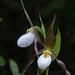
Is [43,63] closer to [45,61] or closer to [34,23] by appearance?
[45,61]

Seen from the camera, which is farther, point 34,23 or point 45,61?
point 34,23

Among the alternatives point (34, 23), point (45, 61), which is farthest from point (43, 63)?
point (34, 23)

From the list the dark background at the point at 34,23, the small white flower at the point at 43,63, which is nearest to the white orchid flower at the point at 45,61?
the small white flower at the point at 43,63

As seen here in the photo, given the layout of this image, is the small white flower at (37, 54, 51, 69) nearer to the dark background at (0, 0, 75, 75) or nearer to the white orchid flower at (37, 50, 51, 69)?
the white orchid flower at (37, 50, 51, 69)

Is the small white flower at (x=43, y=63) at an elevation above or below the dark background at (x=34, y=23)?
above

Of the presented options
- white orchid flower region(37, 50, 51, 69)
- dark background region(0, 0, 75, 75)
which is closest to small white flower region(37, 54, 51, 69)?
white orchid flower region(37, 50, 51, 69)

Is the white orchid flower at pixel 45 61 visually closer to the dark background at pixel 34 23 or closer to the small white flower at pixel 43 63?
the small white flower at pixel 43 63

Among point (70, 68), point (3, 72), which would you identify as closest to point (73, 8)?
point (70, 68)

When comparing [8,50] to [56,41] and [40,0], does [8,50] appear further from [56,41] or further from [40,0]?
[56,41]
